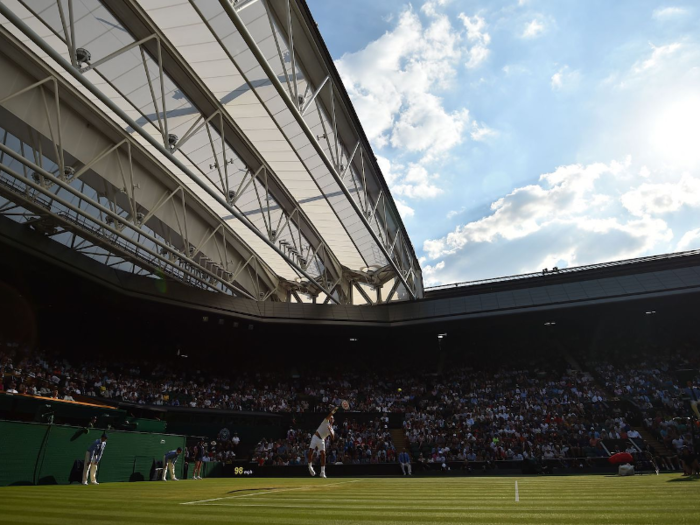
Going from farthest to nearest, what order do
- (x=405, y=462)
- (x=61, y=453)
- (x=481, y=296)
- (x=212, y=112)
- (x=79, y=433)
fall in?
(x=481, y=296)
(x=405, y=462)
(x=212, y=112)
(x=79, y=433)
(x=61, y=453)

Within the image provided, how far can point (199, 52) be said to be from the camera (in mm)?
14797

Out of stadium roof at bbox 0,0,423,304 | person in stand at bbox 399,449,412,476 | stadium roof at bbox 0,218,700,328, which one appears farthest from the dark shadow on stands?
person in stand at bbox 399,449,412,476

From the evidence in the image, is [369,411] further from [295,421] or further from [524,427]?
[524,427]

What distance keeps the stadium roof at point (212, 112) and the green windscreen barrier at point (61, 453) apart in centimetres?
747

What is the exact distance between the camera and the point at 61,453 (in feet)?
42.4

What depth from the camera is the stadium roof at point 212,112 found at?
43.3 feet

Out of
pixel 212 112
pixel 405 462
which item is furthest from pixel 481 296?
pixel 212 112

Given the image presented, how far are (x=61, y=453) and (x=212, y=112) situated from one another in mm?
12384

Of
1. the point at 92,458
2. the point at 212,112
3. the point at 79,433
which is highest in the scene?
the point at 212,112

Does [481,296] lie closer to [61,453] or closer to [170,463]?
[170,463]

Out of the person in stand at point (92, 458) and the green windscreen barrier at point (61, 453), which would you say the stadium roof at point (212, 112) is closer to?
the green windscreen barrier at point (61, 453)

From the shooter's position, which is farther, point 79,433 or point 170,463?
point 170,463

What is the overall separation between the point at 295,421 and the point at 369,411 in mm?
5010

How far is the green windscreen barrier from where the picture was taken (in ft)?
37.2
